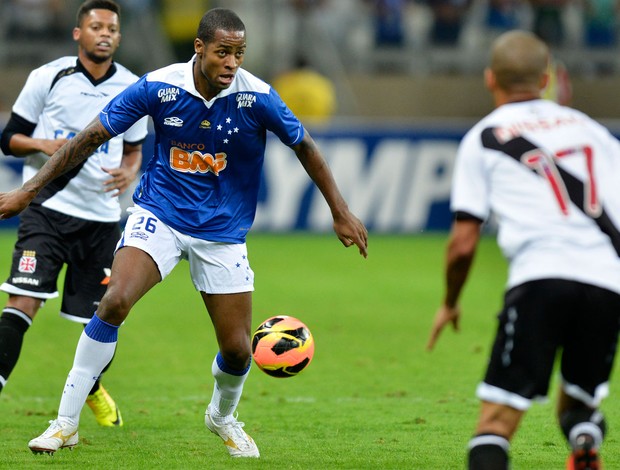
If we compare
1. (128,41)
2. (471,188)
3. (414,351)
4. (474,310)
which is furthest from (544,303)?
(128,41)

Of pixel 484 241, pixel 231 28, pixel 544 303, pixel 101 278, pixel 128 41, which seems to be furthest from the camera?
pixel 128 41

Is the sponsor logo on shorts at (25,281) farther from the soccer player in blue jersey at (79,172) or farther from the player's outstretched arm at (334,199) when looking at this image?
the player's outstretched arm at (334,199)

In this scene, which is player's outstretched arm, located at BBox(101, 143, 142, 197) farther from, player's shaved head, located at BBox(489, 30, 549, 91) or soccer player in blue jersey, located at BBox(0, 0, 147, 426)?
player's shaved head, located at BBox(489, 30, 549, 91)

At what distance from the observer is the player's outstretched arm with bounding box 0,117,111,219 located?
21.1 ft

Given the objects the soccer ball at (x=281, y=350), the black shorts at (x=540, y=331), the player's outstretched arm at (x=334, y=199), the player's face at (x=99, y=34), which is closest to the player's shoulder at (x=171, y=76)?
the player's outstretched arm at (x=334, y=199)

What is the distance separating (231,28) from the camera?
635 centimetres

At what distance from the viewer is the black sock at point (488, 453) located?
4680 millimetres

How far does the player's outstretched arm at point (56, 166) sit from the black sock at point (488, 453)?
115 inches

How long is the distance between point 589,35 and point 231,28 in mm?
19697

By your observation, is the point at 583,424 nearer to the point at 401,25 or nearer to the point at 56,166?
the point at 56,166

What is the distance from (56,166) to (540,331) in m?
3.06

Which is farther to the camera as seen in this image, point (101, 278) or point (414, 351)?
point (414, 351)

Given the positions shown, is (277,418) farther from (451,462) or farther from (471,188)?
(471,188)

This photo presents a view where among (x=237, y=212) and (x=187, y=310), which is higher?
(x=237, y=212)
